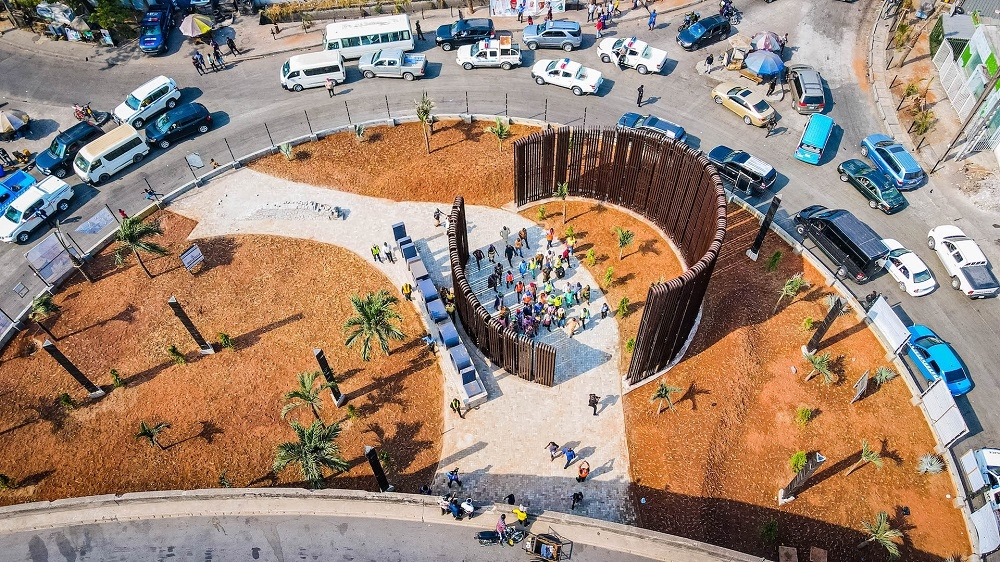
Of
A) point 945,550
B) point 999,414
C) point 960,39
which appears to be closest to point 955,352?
point 999,414

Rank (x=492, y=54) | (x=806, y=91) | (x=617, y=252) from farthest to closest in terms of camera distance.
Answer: (x=492, y=54), (x=806, y=91), (x=617, y=252)

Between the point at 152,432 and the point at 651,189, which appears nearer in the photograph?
the point at 152,432

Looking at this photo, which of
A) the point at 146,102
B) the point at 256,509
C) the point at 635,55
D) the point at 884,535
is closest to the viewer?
the point at 884,535

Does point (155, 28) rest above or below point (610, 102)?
above

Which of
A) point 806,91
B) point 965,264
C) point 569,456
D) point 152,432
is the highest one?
point 806,91

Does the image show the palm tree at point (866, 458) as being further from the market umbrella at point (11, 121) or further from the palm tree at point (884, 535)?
the market umbrella at point (11, 121)

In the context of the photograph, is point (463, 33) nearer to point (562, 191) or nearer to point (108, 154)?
point (562, 191)

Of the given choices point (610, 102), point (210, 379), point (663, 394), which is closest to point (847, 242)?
point (663, 394)

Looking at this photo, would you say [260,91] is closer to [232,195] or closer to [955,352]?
[232,195]
